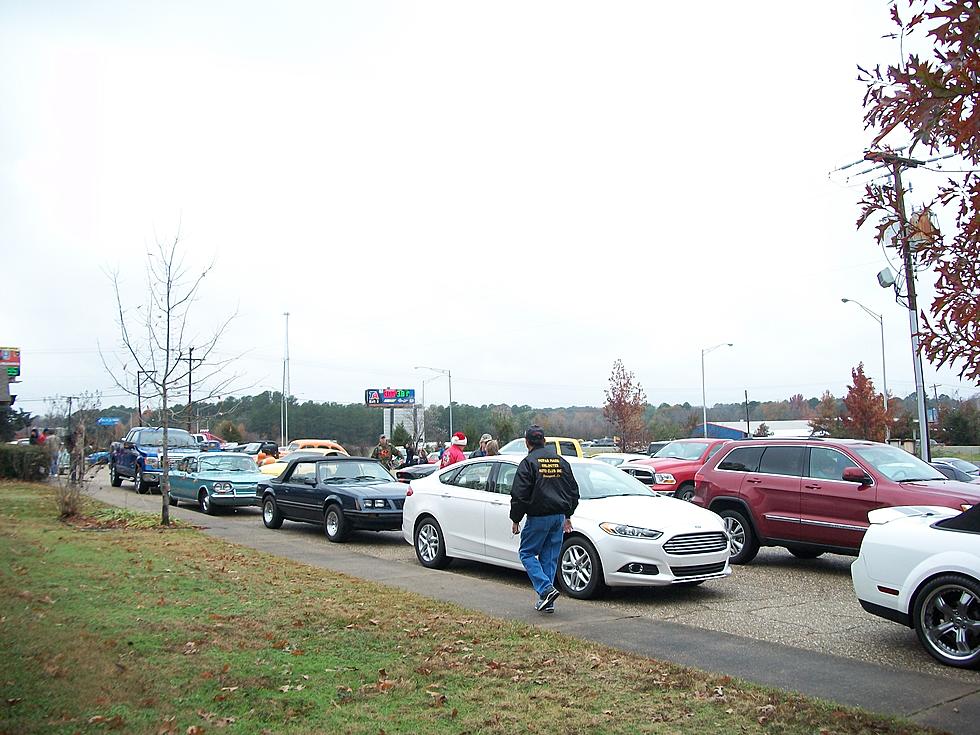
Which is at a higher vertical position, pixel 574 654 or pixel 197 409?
pixel 197 409

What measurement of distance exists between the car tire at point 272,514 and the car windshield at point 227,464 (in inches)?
176

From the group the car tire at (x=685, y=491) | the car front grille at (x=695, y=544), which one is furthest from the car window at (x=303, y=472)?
the car front grille at (x=695, y=544)

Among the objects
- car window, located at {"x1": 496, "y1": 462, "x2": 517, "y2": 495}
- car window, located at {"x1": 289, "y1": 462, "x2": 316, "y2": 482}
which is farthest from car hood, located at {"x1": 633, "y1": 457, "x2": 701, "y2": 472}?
car window, located at {"x1": 496, "y1": 462, "x2": 517, "y2": 495}

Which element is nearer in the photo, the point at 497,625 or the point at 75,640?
the point at 75,640

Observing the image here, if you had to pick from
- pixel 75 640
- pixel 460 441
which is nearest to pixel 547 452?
pixel 75 640

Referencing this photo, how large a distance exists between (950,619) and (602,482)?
4798 mm

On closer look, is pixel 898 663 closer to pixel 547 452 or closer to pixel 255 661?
pixel 547 452

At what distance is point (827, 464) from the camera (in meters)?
11.9

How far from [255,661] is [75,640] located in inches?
51.5

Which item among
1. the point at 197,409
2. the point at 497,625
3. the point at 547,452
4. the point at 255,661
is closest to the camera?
the point at 255,661

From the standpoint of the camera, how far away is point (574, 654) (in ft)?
22.3

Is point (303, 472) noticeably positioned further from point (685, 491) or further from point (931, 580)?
point (931, 580)

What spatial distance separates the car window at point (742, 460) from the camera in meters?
12.8

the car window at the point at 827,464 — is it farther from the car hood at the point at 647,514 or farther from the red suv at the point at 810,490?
the car hood at the point at 647,514
